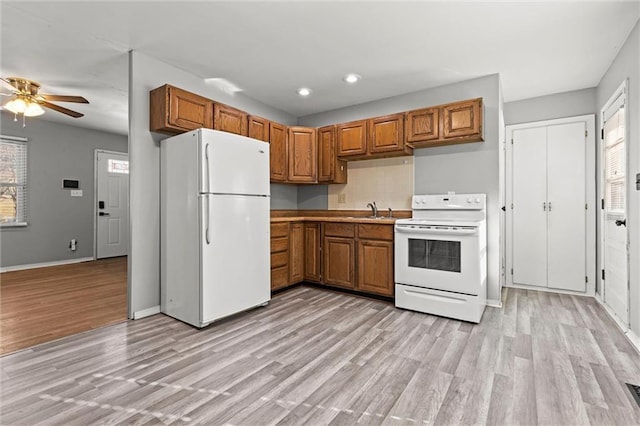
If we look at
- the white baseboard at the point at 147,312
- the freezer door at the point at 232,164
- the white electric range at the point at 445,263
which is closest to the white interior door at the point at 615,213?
the white electric range at the point at 445,263

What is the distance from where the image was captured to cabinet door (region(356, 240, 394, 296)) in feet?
11.5

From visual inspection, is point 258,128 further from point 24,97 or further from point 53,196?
point 53,196

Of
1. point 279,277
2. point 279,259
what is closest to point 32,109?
point 279,259

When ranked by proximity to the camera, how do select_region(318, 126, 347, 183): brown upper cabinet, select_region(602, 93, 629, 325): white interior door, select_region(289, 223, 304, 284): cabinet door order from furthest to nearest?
select_region(318, 126, 347, 183): brown upper cabinet < select_region(289, 223, 304, 284): cabinet door < select_region(602, 93, 629, 325): white interior door

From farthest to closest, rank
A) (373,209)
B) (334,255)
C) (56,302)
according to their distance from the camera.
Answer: (373,209)
(334,255)
(56,302)

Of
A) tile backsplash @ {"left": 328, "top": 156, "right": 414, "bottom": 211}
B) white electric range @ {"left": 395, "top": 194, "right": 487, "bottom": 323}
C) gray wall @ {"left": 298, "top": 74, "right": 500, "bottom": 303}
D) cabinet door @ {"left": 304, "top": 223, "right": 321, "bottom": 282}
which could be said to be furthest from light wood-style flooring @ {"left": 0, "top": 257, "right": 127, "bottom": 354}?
gray wall @ {"left": 298, "top": 74, "right": 500, "bottom": 303}

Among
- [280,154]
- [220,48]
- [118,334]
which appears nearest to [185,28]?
[220,48]

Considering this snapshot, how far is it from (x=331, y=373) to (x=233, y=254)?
57.4 inches

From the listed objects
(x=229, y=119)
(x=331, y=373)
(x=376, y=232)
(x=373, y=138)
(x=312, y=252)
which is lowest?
(x=331, y=373)

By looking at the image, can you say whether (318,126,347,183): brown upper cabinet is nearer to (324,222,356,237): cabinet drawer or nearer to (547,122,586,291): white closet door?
(324,222,356,237): cabinet drawer

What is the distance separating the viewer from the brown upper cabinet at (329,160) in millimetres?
4391

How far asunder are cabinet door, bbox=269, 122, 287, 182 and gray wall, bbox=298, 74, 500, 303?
4.43 feet

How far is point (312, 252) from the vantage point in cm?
416

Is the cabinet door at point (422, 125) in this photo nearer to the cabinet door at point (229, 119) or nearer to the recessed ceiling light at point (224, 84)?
the cabinet door at point (229, 119)
